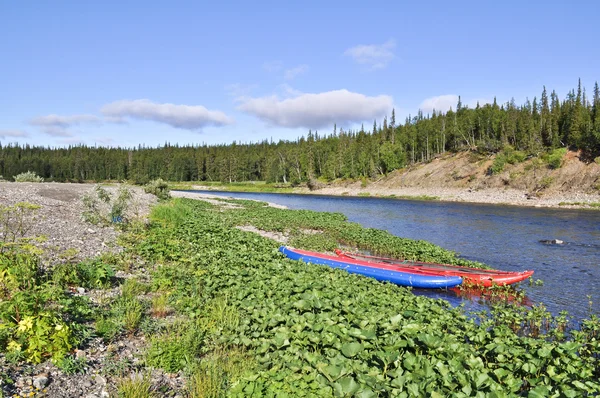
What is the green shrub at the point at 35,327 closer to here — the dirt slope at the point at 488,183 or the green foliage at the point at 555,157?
the dirt slope at the point at 488,183

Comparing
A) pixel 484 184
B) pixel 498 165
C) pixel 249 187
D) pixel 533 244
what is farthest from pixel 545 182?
pixel 249 187

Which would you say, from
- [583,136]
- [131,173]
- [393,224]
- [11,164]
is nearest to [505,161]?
[583,136]

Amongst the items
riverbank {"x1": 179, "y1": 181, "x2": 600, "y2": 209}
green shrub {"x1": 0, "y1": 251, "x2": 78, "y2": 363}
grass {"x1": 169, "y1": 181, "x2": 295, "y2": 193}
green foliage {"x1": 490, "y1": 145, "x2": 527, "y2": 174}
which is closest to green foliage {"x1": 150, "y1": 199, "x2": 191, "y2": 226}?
green shrub {"x1": 0, "y1": 251, "x2": 78, "y2": 363}

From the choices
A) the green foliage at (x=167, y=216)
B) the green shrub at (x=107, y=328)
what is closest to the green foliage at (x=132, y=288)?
the green shrub at (x=107, y=328)

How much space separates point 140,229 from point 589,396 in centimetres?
2049

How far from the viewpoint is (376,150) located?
425 feet

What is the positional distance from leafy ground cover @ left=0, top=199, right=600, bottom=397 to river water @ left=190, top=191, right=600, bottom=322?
441cm

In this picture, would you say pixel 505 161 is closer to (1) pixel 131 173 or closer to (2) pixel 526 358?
(2) pixel 526 358

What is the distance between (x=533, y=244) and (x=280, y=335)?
28685 millimetres

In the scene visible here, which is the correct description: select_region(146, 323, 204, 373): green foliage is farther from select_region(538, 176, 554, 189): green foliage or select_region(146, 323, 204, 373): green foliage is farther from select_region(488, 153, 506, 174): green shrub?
select_region(488, 153, 506, 174): green shrub

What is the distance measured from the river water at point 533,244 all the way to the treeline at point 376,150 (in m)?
49.8

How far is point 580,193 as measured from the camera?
66438 millimetres

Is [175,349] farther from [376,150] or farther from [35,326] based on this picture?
Answer: [376,150]

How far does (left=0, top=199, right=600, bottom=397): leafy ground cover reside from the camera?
6398 millimetres
